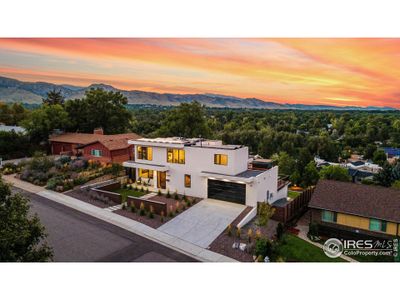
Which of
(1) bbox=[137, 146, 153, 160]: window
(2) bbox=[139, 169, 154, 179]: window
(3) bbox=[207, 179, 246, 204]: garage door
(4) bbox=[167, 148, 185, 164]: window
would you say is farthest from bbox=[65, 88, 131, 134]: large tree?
(3) bbox=[207, 179, 246, 204]: garage door

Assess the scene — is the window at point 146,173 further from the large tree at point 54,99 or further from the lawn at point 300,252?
the large tree at point 54,99

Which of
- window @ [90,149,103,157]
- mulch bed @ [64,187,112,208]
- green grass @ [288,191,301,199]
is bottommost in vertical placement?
green grass @ [288,191,301,199]

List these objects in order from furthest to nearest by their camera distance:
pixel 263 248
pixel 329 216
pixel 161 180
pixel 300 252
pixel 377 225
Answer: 1. pixel 161 180
2. pixel 329 216
3. pixel 377 225
4. pixel 300 252
5. pixel 263 248

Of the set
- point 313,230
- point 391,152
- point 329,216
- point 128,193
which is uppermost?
point 329,216

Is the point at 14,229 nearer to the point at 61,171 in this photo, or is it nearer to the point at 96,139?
the point at 61,171

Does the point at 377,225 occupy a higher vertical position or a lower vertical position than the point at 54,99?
lower

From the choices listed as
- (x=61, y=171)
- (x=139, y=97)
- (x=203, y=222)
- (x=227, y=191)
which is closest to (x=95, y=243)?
(x=203, y=222)

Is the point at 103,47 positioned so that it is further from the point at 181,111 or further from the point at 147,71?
the point at 181,111

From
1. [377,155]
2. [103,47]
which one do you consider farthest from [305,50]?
[377,155]

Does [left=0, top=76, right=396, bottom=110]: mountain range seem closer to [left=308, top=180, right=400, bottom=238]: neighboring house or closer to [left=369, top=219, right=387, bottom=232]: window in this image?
[left=308, top=180, right=400, bottom=238]: neighboring house
